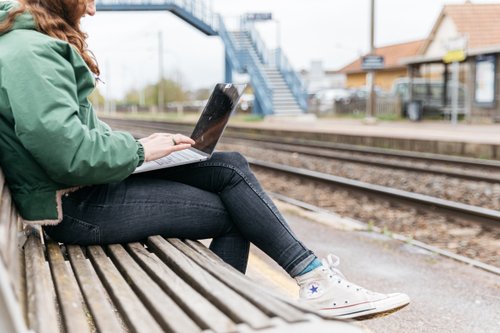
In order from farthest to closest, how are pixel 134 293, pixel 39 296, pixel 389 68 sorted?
1. pixel 389 68
2. pixel 134 293
3. pixel 39 296

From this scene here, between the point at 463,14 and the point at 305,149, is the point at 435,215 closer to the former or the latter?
the point at 305,149

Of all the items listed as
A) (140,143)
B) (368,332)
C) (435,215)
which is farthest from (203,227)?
(435,215)

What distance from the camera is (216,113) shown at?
2.79 metres

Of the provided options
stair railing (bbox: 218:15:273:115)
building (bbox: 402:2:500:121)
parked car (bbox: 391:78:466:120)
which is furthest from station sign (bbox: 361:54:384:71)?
stair railing (bbox: 218:15:273:115)

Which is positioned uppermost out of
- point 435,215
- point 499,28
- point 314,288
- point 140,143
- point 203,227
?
point 499,28

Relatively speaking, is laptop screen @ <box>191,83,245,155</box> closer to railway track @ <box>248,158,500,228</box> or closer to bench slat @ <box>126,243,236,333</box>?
bench slat @ <box>126,243,236,333</box>

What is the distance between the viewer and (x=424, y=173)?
10789 millimetres

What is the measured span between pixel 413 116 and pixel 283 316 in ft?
86.9

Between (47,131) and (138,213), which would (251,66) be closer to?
(138,213)

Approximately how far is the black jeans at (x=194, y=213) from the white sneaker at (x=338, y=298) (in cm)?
7

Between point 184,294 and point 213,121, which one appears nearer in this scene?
point 184,294

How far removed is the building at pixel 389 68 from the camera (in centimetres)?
5559

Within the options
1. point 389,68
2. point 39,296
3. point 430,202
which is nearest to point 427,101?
point 430,202

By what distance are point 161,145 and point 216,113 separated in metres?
0.40
